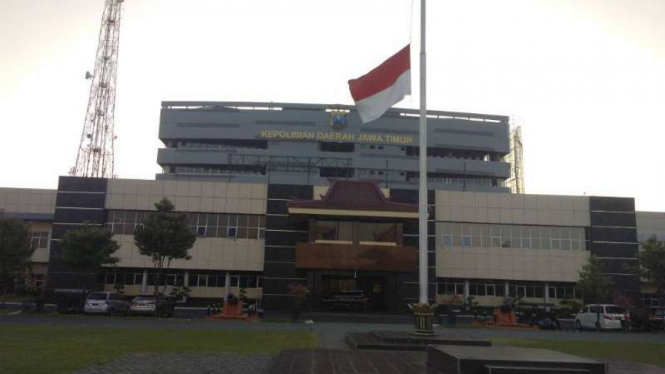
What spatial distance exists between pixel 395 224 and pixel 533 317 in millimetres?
10981

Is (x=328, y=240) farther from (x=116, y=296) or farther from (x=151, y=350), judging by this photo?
(x=151, y=350)

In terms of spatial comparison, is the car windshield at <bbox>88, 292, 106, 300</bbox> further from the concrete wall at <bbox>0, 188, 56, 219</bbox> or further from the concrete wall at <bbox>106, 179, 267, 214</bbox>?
the concrete wall at <bbox>0, 188, 56, 219</bbox>

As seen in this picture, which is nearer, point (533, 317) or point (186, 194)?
point (533, 317)

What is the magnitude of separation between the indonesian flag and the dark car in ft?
72.1

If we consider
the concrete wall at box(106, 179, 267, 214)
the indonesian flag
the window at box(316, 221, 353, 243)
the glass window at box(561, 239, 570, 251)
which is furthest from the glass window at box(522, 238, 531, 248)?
the indonesian flag

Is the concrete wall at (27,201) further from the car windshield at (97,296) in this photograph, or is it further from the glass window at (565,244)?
the glass window at (565,244)

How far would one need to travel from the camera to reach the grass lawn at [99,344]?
11523 millimetres

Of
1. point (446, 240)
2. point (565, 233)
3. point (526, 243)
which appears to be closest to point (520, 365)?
point (446, 240)

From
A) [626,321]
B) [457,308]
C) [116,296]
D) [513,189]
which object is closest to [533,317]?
[626,321]

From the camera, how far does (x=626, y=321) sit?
3159cm

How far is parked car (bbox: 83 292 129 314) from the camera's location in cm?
3178

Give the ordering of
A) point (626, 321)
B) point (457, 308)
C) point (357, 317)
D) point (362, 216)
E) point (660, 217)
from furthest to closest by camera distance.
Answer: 1. point (660, 217)
2. point (457, 308)
3. point (362, 216)
4. point (357, 317)
5. point (626, 321)

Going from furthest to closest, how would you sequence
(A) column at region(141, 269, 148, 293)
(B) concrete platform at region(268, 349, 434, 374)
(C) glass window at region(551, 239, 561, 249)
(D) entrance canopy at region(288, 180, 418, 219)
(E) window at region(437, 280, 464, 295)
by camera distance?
(C) glass window at region(551, 239, 561, 249)
(E) window at region(437, 280, 464, 295)
(A) column at region(141, 269, 148, 293)
(D) entrance canopy at region(288, 180, 418, 219)
(B) concrete platform at region(268, 349, 434, 374)

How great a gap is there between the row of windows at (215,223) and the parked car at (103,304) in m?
10.1
